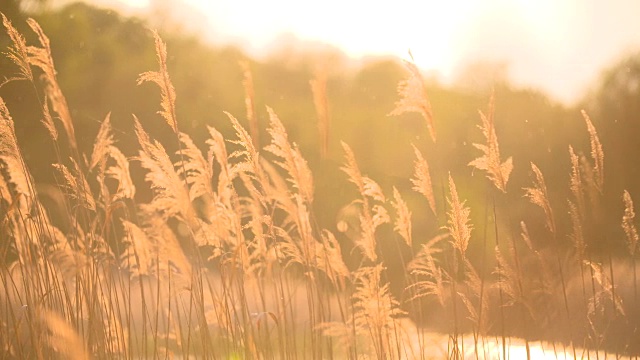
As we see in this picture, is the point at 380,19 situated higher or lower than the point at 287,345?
higher

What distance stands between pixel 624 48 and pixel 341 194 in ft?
12.6

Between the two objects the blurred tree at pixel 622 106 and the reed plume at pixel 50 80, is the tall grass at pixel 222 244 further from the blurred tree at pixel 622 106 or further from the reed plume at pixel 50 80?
the blurred tree at pixel 622 106

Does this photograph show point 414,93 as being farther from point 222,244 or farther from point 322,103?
point 222,244

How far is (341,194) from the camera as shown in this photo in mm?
10102

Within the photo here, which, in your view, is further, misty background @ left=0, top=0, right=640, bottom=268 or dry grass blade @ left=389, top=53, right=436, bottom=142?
misty background @ left=0, top=0, right=640, bottom=268

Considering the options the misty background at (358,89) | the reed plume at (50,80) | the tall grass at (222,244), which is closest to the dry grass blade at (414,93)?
the tall grass at (222,244)

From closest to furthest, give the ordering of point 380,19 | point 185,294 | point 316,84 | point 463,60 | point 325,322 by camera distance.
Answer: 1. point 316,84
2. point 325,322
3. point 185,294
4. point 380,19
5. point 463,60

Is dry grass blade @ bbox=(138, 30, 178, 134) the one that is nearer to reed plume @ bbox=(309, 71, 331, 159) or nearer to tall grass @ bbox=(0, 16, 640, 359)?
tall grass @ bbox=(0, 16, 640, 359)

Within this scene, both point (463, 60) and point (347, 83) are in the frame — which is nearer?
point (463, 60)

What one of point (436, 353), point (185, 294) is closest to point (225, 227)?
point (185, 294)

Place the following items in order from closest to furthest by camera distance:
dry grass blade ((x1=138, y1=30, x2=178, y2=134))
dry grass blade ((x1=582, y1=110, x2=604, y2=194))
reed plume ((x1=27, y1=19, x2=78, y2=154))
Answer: reed plume ((x1=27, y1=19, x2=78, y2=154)) → dry grass blade ((x1=138, y1=30, x2=178, y2=134)) → dry grass blade ((x1=582, y1=110, x2=604, y2=194))

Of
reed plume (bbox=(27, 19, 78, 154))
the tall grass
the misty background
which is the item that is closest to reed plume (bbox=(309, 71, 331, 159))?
the tall grass

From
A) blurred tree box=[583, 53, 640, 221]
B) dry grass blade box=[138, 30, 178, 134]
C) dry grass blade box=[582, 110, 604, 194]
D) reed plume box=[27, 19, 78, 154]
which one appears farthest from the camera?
blurred tree box=[583, 53, 640, 221]

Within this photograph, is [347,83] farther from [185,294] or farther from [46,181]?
[185,294]
